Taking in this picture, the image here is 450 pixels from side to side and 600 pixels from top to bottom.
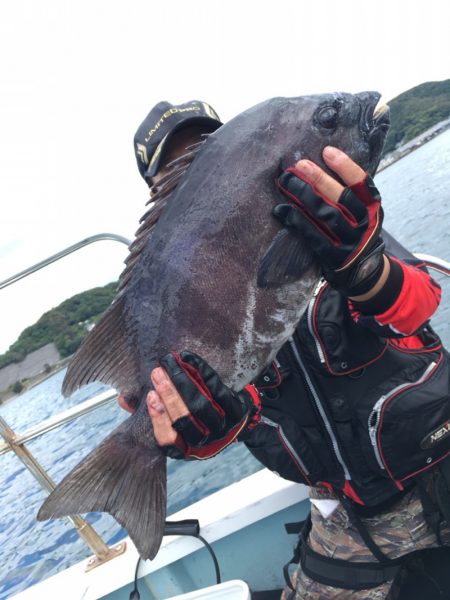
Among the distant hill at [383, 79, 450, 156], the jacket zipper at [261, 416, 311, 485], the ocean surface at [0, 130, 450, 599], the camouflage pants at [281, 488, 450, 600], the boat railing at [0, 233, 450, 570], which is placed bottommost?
the distant hill at [383, 79, 450, 156]

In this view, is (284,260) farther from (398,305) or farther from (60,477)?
(60,477)

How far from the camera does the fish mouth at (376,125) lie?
6.53ft

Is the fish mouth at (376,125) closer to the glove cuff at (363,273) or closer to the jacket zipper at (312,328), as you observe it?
the glove cuff at (363,273)

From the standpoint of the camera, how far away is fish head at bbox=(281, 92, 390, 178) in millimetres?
1987

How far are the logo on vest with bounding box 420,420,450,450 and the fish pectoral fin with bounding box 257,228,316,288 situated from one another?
97 cm

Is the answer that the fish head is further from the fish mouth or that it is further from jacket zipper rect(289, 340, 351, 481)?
jacket zipper rect(289, 340, 351, 481)

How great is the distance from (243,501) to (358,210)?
2.40 meters

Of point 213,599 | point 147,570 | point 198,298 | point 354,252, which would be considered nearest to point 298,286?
point 354,252

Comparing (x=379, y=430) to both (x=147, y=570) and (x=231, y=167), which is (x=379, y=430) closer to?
(x=231, y=167)

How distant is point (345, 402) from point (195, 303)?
909 millimetres

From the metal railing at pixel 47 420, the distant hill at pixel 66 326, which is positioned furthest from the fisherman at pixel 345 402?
the distant hill at pixel 66 326

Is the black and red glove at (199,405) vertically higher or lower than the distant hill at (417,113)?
higher

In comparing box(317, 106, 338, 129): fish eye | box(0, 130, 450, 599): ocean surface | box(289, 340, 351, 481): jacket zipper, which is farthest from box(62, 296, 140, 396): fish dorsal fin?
box(0, 130, 450, 599): ocean surface

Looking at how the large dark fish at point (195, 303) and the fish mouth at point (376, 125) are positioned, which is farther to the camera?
the fish mouth at point (376, 125)
